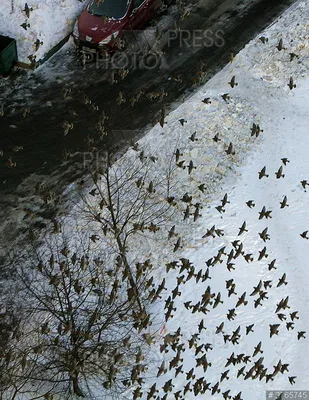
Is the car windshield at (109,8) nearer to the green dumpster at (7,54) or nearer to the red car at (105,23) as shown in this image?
the red car at (105,23)

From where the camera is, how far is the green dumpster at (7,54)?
23.6 meters

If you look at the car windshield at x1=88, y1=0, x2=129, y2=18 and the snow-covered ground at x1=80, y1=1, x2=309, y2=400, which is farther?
the car windshield at x1=88, y1=0, x2=129, y2=18

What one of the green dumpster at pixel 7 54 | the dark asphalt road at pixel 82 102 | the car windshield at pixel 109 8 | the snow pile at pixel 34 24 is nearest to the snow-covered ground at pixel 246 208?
the dark asphalt road at pixel 82 102

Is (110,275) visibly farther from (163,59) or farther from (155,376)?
(163,59)

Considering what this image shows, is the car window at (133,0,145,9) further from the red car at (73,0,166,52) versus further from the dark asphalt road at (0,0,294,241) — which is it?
the dark asphalt road at (0,0,294,241)

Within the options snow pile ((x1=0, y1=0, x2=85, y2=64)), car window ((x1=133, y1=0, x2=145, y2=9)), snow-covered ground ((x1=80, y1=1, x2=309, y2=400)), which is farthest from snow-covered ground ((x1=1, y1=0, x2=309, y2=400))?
snow pile ((x1=0, y1=0, x2=85, y2=64))

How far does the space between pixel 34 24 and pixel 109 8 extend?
2277 millimetres

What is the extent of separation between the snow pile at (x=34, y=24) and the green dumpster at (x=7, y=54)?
37cm

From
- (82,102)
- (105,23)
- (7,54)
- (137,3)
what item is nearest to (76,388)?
(82,102)

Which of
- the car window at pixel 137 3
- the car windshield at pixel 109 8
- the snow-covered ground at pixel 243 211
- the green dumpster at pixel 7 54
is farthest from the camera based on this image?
the car window at pixel 137 3

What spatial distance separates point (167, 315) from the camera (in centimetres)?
1881

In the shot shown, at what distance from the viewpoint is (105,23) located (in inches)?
945

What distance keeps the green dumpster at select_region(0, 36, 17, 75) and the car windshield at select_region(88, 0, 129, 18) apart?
2.53 m

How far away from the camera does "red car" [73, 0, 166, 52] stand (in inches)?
943
